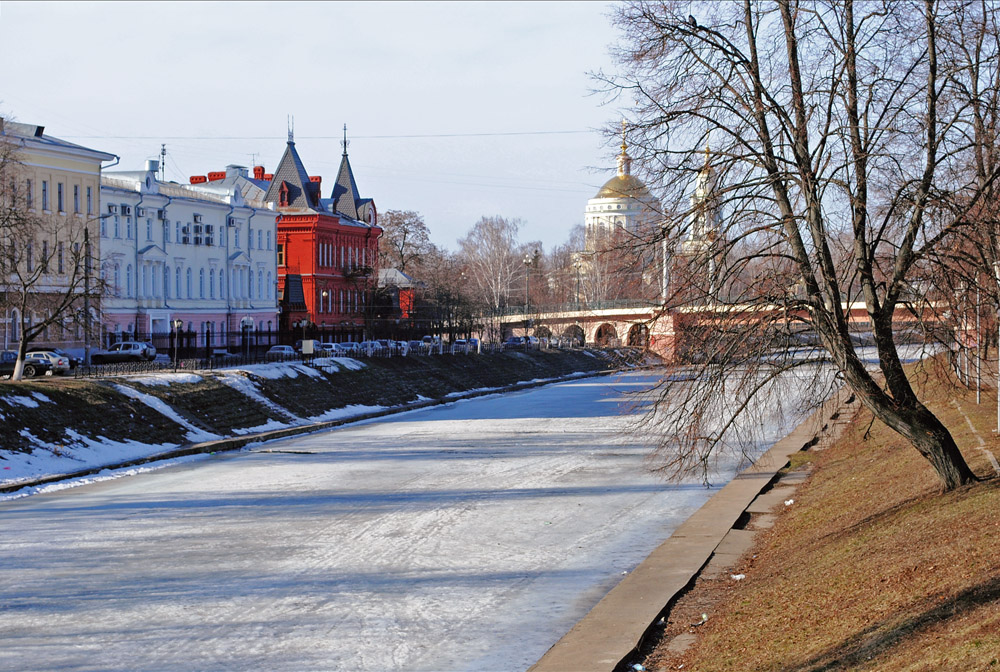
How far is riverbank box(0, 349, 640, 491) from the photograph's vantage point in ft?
92.6

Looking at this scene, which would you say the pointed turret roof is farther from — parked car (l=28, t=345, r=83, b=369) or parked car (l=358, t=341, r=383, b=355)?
parked car (l=28, t=345, r=83, b=369)

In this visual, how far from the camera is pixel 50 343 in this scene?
175 feet

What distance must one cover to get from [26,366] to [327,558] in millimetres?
31599

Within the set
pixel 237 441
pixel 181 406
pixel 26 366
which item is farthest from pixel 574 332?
pixel 237 441

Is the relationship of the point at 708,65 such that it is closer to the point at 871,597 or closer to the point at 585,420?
the point at 871,597

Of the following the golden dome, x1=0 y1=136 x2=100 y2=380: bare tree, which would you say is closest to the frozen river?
the golden dome

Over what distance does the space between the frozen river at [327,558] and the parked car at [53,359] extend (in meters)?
17.6

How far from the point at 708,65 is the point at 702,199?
1.80 m

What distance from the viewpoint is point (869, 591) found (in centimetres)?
1139

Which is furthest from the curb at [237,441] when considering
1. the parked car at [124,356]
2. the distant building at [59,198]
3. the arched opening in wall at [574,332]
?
the arched opening in wall at [574,332]

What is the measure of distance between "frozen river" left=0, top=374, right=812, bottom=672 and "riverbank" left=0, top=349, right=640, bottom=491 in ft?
6.77

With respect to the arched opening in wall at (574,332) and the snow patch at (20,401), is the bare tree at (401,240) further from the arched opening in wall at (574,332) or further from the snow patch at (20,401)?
the snow patch at (20,401)

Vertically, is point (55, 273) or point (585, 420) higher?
point (55, 273)

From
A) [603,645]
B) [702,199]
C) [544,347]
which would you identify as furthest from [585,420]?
[544,347]
